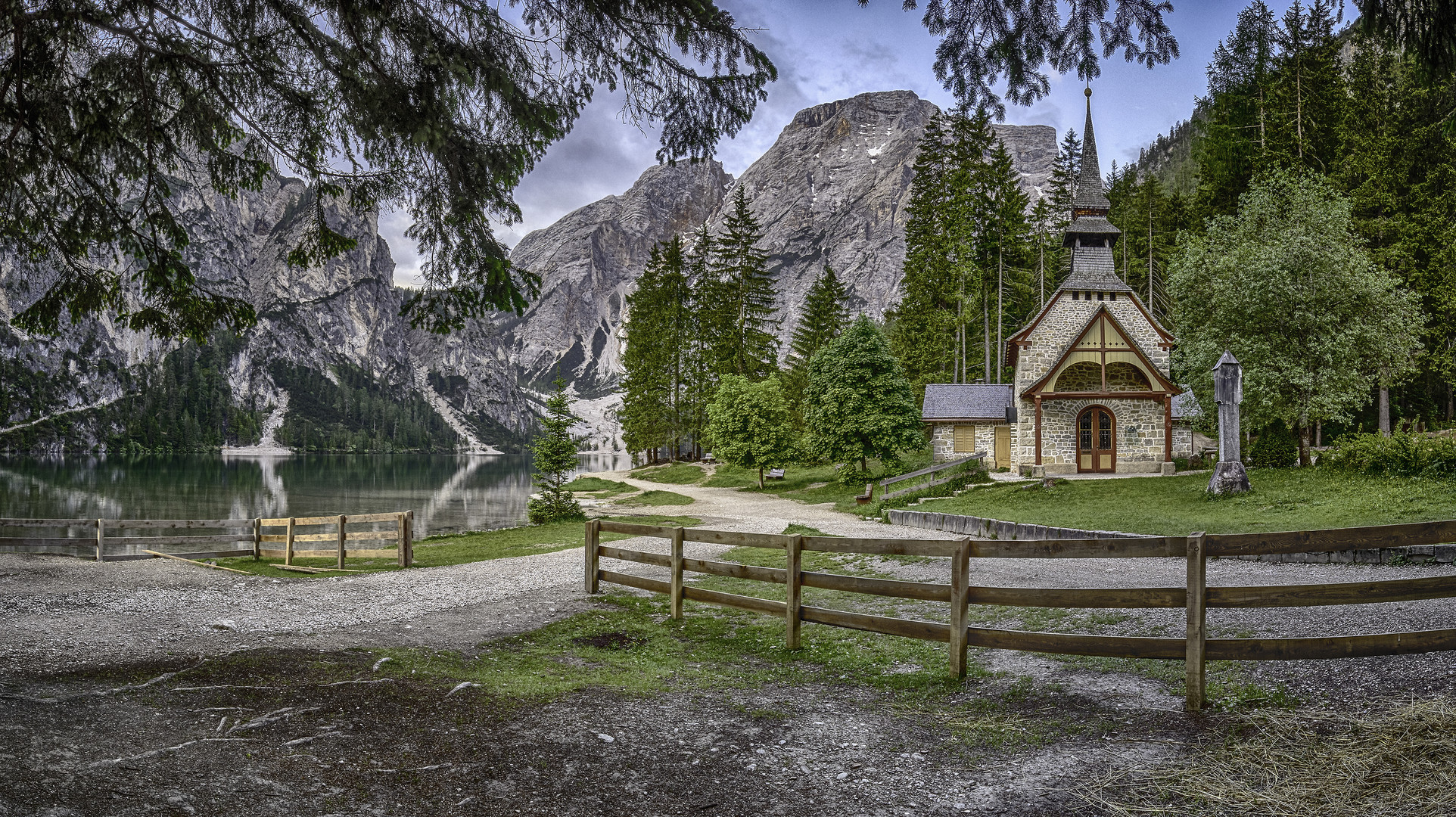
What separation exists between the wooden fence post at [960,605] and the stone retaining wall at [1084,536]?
9.69 ft

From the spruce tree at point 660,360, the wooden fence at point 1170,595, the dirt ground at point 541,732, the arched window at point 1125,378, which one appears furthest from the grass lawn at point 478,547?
the spruce tree at point 660,360

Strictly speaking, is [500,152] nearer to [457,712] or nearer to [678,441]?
[457,712]

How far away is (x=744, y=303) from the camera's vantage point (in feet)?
183

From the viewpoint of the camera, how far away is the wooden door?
38.6 m

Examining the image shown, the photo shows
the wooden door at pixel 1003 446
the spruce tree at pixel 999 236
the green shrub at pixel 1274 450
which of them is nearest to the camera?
the green shrub at pixel 1274 450

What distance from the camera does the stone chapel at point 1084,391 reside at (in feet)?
112

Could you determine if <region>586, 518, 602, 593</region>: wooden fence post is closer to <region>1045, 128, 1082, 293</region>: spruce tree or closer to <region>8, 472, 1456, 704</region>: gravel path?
<region>8, 472, 1456, 704</region>: gravel path

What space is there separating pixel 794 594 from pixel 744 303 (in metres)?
49.2

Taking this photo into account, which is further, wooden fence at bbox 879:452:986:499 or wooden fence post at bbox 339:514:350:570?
wooden fence at bbox 879:452:986:499

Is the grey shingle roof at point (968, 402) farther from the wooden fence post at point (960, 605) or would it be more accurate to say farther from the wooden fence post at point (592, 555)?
the wooden fence post at point (960, 605)

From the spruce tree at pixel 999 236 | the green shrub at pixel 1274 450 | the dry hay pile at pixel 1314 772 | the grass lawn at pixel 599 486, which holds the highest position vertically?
the spruce tree at pixel 999 236

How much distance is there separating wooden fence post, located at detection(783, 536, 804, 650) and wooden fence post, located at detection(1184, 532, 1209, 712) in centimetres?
320

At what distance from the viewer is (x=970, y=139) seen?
4547cm

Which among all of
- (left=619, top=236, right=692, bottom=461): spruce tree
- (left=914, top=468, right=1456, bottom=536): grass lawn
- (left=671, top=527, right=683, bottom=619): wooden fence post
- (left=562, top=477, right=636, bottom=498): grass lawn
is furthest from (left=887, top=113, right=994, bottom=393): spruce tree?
(left=671, top=527, right=683, bottom=619): wooden fence post
